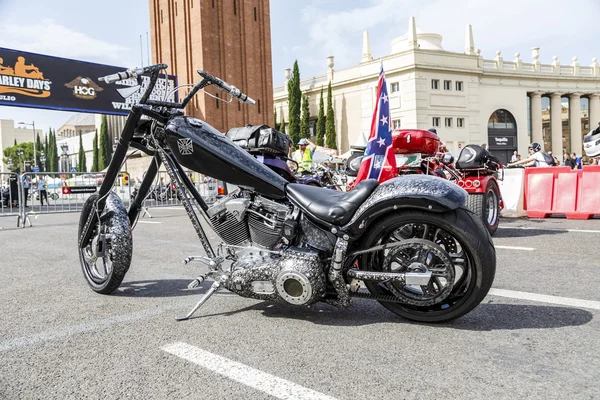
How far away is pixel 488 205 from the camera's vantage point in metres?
7.08

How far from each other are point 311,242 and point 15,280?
11.0 ft

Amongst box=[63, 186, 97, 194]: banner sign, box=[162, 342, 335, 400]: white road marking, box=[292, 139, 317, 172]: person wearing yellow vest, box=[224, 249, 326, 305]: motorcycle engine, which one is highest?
box=[292, 139, 317, 172]: person wearing yellow vest

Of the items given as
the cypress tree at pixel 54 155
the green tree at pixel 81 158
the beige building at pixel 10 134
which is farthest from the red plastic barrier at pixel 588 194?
the beige building at pixel 10 134

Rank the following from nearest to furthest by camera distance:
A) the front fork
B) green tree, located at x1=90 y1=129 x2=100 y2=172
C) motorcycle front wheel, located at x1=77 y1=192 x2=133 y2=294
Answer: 1. the front fork
2. motorcycle front wheel, located at x1=77 y1=192 x2=133 y2=294
3. green tree, located at x1=90 y1=129 x2=100 y2=172

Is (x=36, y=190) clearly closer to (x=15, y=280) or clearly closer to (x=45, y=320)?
(x=15, y=280)

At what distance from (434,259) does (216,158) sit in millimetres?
1518

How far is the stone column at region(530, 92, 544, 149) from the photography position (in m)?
48.0

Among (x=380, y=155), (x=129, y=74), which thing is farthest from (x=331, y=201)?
(x=380, y=155)

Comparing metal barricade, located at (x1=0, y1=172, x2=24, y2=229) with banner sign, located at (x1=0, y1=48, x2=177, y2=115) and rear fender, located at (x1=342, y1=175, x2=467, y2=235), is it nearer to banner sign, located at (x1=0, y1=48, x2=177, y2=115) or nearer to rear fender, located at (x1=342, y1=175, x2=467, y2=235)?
banner sign, located at (x1=0, y1=48, x2=177, y2=115)

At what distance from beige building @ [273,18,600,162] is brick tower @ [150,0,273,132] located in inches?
420

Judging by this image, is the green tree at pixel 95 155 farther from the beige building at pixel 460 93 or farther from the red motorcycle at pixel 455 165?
the red motorcycle at pixel 455 165

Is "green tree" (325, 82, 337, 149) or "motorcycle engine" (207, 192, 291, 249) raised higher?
"green tree" (325, 82, 337, 149)

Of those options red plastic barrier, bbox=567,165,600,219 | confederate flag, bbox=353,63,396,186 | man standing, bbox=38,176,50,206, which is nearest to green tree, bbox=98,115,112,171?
man standing, bbox=38,176,50,206

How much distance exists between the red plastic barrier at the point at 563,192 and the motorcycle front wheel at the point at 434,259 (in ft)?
24.8
